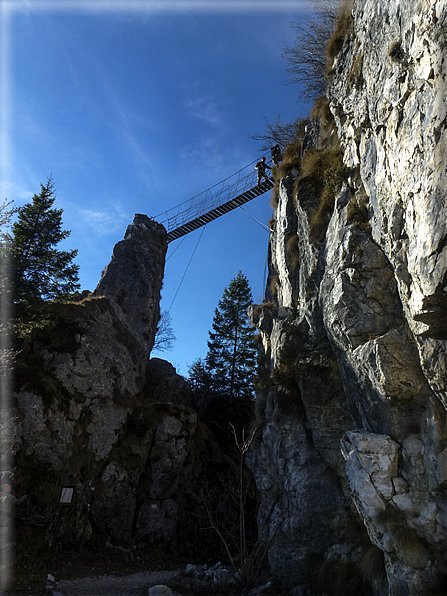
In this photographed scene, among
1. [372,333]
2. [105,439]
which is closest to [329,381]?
[372,333]

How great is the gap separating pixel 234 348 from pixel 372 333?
22382 mm

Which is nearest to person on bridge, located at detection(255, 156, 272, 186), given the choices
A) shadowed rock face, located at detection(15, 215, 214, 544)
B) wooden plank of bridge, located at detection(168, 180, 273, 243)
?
wooden plank of bridge, located at detection(168, 180, 273, 243)

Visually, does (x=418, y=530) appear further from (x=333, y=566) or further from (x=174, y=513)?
(x=174, y=513)

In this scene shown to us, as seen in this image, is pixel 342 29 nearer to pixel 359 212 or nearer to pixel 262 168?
pixel 359 212

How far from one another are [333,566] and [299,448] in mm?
4006

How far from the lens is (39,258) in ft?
61.6

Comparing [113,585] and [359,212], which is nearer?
[359,212]

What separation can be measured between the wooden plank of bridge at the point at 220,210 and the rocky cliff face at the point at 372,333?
566cm

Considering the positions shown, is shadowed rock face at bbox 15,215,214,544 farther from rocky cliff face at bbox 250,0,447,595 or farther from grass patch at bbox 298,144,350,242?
grass patch at bbox 298,144,350,242

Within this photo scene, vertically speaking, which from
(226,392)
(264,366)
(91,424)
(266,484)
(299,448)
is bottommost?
(266,484)

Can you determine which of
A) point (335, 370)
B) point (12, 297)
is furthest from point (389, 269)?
point (12, 297)

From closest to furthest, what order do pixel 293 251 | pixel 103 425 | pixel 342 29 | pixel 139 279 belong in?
pixel 342 29 → pixel 293 251 → pixel 103 425 → pixel 139 279

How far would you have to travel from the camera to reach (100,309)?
22.5 metres

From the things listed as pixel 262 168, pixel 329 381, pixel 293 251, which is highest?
pixel 262 168
